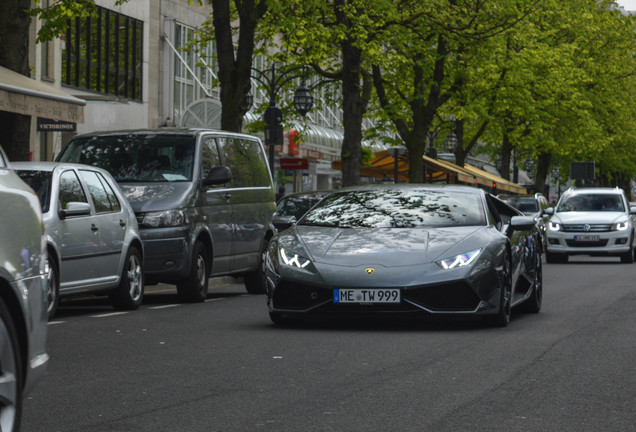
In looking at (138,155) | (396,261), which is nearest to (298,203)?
(138,155)

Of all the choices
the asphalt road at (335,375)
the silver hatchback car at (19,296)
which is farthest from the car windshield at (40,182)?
the silver hatchback car at (19,296)

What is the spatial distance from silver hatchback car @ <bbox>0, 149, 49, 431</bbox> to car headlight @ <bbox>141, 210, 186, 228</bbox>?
917 centimetres

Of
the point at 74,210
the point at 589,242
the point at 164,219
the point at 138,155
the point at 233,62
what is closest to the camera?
the point at 74,210

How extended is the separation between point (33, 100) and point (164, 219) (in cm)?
359

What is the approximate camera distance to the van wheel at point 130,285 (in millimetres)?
13805

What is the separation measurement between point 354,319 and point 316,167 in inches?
2326

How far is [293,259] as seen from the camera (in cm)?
1118

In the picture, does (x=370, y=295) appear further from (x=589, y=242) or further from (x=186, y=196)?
(x=589, y=242)

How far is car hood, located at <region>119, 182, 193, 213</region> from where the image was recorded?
14.9 metres

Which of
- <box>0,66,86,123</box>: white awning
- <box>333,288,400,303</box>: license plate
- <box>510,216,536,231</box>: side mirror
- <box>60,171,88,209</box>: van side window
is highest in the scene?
<box>0,66,86,123</box>: white awning

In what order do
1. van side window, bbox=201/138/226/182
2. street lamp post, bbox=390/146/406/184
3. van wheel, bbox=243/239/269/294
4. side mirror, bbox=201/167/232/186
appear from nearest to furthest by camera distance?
side mirror, bbox=201/167/232/186 < van side window, bbox=201/138/226/182 < van wheel, bbox=243/239/269/294 < street lamp post, bbox=390/146/406/184

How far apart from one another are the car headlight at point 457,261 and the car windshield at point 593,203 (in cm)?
2093

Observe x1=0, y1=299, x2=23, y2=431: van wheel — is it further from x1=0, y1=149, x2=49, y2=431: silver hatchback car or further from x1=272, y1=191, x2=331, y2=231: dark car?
x1=272, y1=191, x2=331, y2=231: dark car

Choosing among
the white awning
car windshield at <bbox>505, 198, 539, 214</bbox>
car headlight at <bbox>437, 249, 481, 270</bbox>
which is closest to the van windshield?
the white awning
